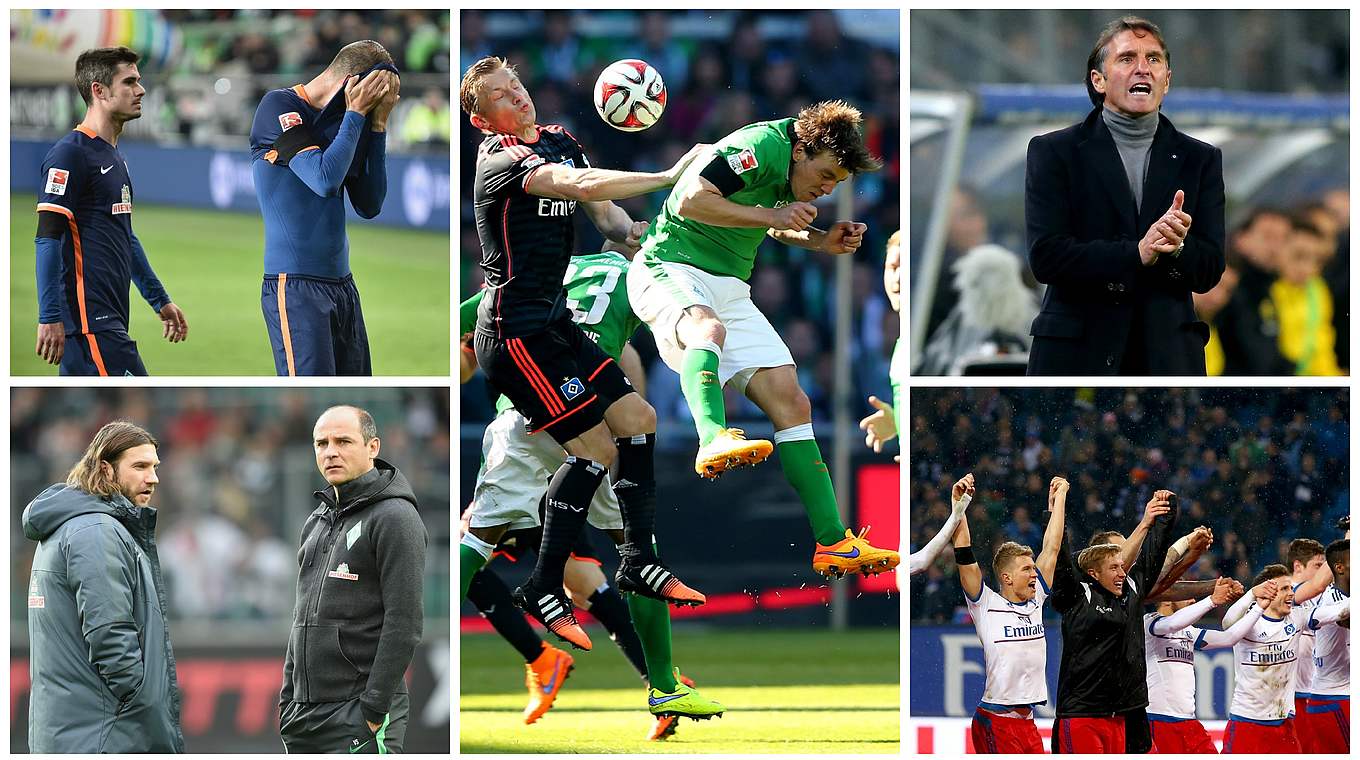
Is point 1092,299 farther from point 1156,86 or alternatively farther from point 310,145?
point 310,145

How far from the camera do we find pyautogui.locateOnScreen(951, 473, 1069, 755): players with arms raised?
685 cm

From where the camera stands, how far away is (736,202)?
257 inches

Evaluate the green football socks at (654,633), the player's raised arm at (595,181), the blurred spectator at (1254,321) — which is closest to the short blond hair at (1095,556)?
the green football socks at (654,633)

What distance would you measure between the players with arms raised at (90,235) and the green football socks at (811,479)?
9.47ft

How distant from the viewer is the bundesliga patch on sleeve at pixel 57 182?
270 inches

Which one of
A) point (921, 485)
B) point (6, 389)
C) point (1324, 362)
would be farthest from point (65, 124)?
point (1324, 362)

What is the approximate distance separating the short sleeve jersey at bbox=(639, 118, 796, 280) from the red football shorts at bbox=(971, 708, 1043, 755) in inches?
86.4

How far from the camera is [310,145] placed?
6.99 meters

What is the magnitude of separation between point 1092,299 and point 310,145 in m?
3.39

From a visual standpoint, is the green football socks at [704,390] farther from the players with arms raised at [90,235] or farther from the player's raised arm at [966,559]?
the players with arms raised at [90,235]

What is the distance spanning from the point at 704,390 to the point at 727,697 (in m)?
3.94

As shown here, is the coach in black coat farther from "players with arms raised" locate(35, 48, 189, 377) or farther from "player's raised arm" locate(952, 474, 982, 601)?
"players with arms raised" locate(35, 48, 189, 377)

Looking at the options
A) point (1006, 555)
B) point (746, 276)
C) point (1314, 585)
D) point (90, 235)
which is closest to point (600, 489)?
point (746, 276)

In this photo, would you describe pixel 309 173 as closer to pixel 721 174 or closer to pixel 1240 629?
pixel 721 174
